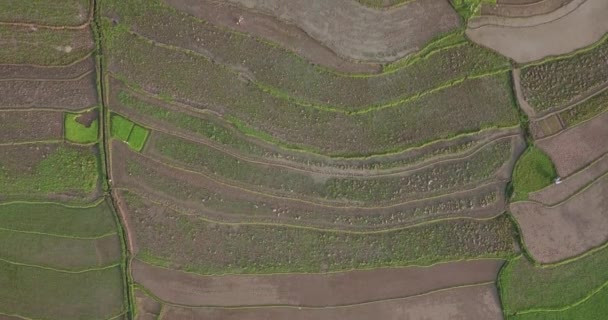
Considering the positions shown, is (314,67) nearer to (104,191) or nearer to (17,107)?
(104,191)

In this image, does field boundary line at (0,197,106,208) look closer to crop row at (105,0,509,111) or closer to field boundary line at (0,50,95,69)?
field boundary line at (0,50,95,69)

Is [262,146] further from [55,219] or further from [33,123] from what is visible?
[33,123]

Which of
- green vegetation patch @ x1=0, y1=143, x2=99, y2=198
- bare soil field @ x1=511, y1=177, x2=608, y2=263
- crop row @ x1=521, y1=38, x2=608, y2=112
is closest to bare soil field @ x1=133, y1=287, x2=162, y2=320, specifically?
green vegetation patch @ x1=0, y1=143, x2=99, y2=198

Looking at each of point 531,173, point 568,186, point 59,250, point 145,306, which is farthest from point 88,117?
point 568,186

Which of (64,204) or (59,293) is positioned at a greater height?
(64,204)

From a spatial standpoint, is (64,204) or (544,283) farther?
(544,283)

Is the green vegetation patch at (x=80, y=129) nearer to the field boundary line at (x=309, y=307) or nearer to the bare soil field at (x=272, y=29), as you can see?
the bare soil field at (x=272, y=29)

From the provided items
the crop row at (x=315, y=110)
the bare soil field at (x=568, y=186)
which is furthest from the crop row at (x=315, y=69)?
the bare soil field at (x=568, y=186)
